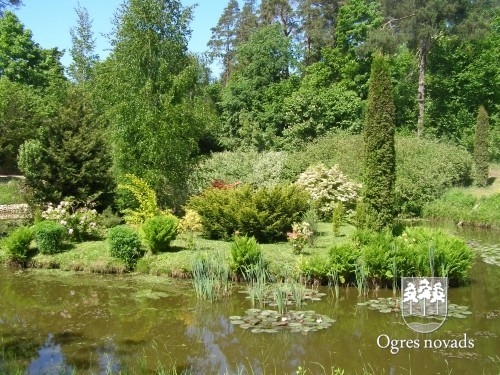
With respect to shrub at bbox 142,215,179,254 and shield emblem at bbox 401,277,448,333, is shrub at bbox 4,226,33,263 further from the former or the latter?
shield emblem at bbox 401,277,448,333

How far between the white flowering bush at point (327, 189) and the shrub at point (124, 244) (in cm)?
693

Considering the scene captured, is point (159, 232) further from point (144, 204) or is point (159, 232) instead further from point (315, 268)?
point (315, 268)

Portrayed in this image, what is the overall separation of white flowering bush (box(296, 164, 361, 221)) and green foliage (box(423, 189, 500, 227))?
6116 millimetres

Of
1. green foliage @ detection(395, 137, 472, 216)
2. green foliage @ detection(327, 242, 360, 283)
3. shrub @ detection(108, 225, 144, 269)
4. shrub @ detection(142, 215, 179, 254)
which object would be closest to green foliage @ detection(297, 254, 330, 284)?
green foliage @ detection(327, 242, 360, 283)

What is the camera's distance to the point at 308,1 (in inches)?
1441

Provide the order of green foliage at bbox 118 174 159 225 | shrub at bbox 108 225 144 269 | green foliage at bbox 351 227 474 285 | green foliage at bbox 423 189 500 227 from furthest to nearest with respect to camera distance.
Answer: green foliage at bbox 423 189 500 227 < green foliage at bbox 118 174 159 225 < shrub at bbox 108 225 144 269 < green foliage at bbox 351 227 474 285

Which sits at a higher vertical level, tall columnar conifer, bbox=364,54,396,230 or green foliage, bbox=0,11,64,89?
green foliage, bbox=0,11,64,89

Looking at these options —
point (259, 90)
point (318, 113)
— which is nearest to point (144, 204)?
point (318, 113)

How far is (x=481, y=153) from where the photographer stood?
24.8 m

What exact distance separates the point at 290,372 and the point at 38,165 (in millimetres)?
11687

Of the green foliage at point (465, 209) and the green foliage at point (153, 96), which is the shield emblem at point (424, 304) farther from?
the green foliage at point (465, 209)

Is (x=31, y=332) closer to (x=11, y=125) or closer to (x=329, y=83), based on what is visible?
(x=11, y=125)

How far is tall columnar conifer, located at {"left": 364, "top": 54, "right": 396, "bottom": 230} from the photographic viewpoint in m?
12.9

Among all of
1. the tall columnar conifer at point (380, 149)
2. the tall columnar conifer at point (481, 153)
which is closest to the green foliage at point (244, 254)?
the tall columnar conifer at point (380, 149)
